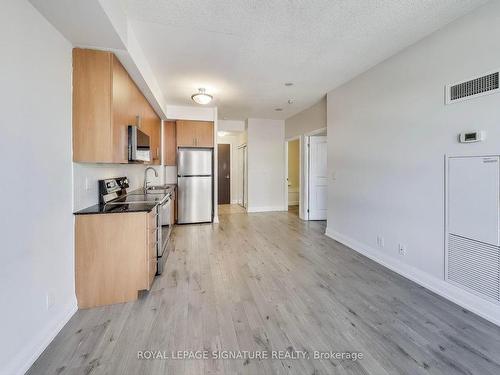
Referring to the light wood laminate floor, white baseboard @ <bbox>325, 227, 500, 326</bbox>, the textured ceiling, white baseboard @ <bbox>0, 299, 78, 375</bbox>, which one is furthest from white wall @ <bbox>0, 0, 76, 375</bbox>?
white baseboard @ <bbox>325, 227, 500, 326</bbox>

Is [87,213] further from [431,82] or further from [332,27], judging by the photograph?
[431,82]

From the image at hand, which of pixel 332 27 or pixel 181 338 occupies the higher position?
pixel 332 27

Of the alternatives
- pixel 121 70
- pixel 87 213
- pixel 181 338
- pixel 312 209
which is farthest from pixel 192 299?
pixel 312 209

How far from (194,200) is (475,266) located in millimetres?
4538

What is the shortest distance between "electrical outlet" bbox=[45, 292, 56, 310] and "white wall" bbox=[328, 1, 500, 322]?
3365mm

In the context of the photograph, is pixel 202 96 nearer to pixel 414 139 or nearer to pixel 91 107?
pixel 91 107

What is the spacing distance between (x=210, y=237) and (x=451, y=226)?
11.0 feet

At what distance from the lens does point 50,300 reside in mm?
1729

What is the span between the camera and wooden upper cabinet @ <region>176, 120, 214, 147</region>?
5168 mm

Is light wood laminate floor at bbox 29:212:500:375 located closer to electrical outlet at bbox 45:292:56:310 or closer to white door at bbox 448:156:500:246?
electrical outlet at bbox 45:292:56:310

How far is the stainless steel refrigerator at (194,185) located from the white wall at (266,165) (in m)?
1.55

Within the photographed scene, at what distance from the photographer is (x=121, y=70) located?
2.43 m

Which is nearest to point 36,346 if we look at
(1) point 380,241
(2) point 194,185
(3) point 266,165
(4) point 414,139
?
(1) point 380,241

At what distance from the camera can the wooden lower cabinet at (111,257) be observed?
208 centimetres
